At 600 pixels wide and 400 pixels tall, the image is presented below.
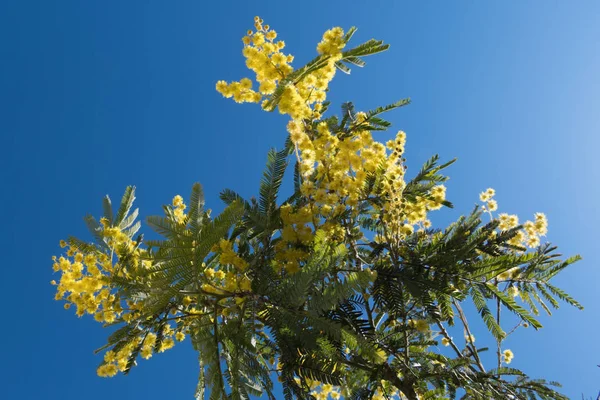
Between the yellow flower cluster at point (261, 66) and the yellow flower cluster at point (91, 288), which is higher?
the yellow flower cluster at point (261, 66)

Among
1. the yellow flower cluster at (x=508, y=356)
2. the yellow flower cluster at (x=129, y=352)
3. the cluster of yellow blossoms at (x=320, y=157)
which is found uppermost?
the cluster of yellow blossoms at (x=320, y=157)

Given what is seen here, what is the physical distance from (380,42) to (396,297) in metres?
1.44

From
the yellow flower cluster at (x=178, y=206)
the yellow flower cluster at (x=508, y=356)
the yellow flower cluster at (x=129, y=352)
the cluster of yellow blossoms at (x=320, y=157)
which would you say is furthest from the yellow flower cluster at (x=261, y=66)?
the yellow flower cluster at (x=508, y=356)

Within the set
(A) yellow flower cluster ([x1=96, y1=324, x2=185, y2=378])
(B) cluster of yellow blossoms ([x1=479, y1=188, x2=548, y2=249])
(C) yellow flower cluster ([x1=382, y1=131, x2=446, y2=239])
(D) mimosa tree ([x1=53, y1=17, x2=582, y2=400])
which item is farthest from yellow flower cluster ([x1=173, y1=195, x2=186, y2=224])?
(B) cluster of yellow blossoms ([x1=479, y1=188, x2=548, y2=249])

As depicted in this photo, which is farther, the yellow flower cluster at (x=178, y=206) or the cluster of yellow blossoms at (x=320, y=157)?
the yellow flower cluster at (x=178, y=206)

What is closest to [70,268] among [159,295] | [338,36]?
[159,295]

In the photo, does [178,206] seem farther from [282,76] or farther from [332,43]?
[332,43]

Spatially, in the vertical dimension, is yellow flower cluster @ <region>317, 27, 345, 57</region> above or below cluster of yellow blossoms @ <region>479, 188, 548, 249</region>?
above

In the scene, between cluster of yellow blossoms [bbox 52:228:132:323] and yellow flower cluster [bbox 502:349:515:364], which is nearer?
cluster of yellow blossoms [bbox 52:228:132:323]

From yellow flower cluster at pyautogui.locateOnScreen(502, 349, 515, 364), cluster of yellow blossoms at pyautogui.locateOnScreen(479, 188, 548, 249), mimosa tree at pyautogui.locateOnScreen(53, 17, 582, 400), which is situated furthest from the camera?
yellow flower cluster at pyautogui.locateOnScreen(502, 349, 515, 364)

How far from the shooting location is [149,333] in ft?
8.78

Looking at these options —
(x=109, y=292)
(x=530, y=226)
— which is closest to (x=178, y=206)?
(x=109, y=292)

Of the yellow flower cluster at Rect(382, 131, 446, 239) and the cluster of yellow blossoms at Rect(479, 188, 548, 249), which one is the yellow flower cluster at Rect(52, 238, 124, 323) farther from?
the cluster of yellow blossoms at Rect(479, 188, 548, 249)

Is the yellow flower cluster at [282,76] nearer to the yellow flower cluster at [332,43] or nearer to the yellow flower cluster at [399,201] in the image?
the yellow flower cluster at [332,43]
